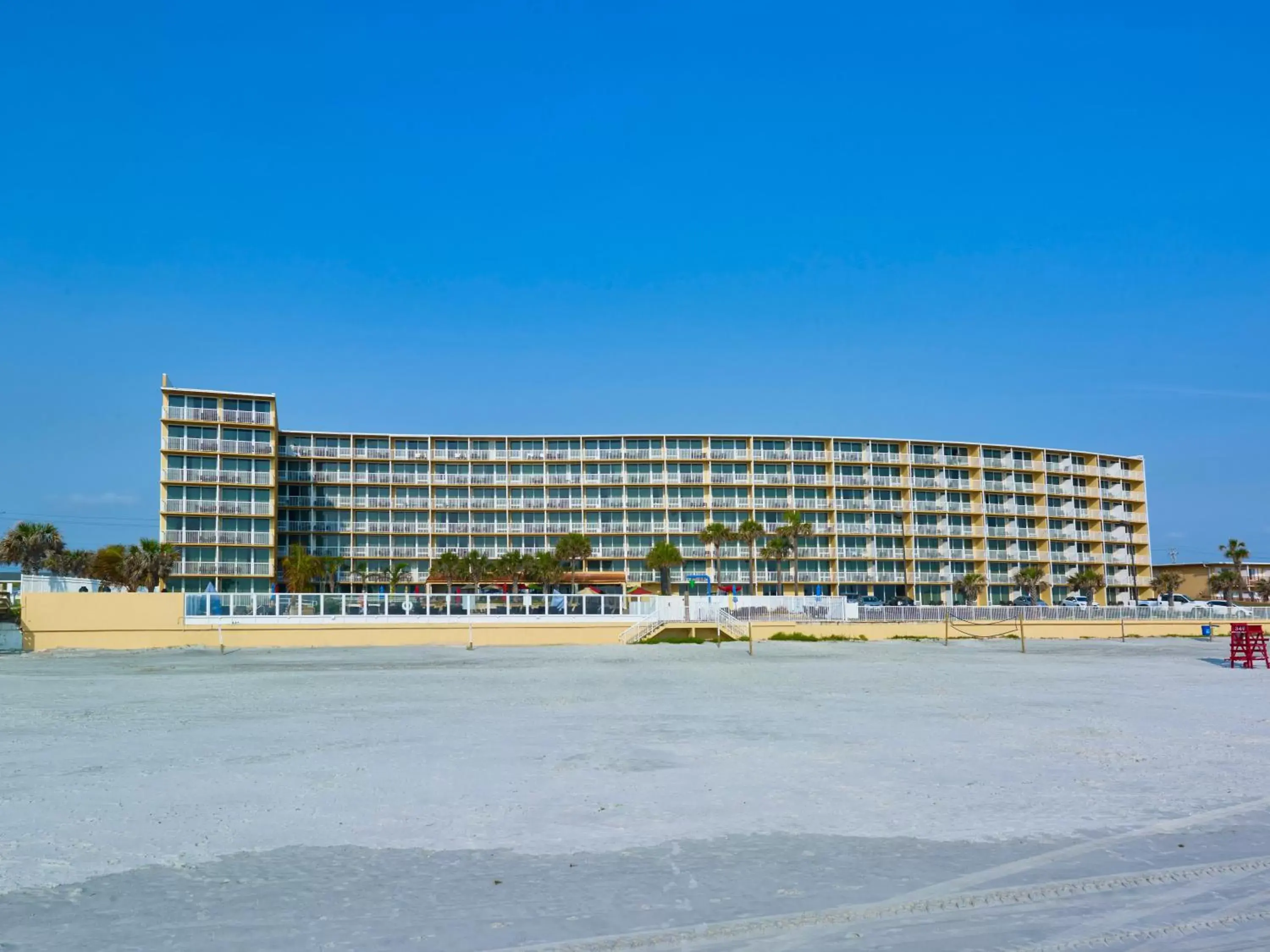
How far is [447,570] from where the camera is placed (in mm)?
84188

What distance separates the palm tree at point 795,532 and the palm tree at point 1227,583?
44.8 meters

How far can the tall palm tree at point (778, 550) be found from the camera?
85312 mm

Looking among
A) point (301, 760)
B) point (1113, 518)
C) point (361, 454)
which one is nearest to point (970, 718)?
point (301, 760)

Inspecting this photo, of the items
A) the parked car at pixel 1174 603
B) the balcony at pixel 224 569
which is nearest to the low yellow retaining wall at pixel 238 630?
the parked car at pixel 1174 603

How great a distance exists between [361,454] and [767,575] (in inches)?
1406

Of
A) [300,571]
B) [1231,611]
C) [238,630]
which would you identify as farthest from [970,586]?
[238,630]

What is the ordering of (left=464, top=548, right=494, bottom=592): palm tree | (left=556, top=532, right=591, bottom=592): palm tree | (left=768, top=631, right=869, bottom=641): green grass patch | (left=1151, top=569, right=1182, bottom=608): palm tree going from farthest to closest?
(left=1151, top=569, right=1182, bottom=608): palm tree
(left=556, top=532, right=591, bottom=592): palm tree
(left=464, top=548, right=494, bottom=592): palm tree
(left=768, top=631, right=869, bottom=641): green grass patch

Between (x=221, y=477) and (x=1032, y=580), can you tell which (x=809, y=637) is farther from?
(x=1032, y=580)

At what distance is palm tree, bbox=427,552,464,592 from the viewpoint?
84188 millimetres

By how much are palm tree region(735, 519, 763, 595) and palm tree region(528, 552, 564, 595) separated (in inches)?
580

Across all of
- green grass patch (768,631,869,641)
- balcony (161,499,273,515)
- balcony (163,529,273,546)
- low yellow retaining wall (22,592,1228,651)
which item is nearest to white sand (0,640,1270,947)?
low yellow retaining wall (22,592,1228,651)

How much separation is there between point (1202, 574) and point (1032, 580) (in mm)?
33642

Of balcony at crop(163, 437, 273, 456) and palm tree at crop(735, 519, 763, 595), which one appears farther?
palm tree at crop(735, 519, 763, 595)

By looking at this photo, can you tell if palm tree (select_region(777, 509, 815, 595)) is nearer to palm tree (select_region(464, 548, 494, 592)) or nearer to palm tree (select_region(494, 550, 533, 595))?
palm tree (select_region(494, 550, 533, 595))
